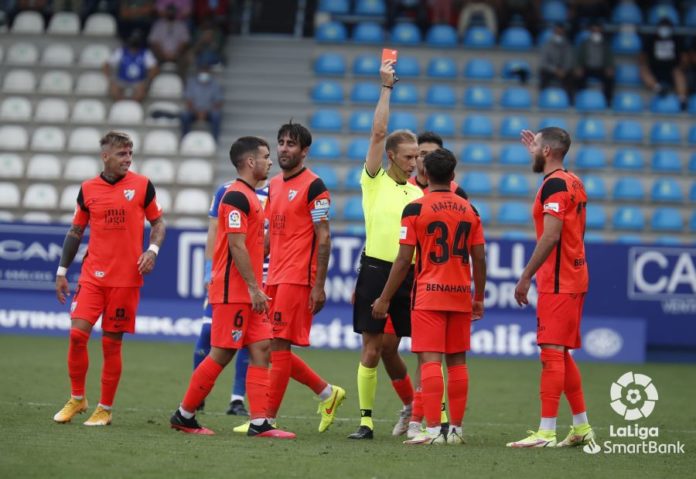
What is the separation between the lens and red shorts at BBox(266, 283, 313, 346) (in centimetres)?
953

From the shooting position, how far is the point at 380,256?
Result: 32.4ft

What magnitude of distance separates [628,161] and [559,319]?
47.0 feet

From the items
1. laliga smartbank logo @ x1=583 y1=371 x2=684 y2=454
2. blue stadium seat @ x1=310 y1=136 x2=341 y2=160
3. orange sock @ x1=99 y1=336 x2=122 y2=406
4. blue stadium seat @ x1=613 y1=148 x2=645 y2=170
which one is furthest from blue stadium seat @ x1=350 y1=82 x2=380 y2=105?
orange sock @ x1=99 y1=336 x2=122 y2=406

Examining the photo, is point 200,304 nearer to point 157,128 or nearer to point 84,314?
point 157,128

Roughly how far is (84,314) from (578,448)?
400 centimetres

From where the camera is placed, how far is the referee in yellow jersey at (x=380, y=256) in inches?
385

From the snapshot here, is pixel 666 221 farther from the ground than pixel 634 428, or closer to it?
farther from the ground

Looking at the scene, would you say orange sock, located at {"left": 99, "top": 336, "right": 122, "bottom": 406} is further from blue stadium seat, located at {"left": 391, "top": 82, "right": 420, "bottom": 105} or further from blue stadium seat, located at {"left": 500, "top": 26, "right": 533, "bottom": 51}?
blue stadium seat, located at {"left": 500, "top": 26, "right": 533, "bottom": 51}

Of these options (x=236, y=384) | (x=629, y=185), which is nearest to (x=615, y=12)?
(x=629, y=185)

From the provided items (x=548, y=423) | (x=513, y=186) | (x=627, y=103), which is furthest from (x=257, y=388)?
(x=627, y=103)

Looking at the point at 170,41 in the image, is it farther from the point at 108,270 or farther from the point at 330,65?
the point at 108,270

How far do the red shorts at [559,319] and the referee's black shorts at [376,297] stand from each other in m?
1.13

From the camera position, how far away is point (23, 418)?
9.99 meters

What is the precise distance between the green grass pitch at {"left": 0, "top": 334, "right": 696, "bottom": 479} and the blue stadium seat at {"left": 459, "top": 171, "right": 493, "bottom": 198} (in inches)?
Answer: 265
